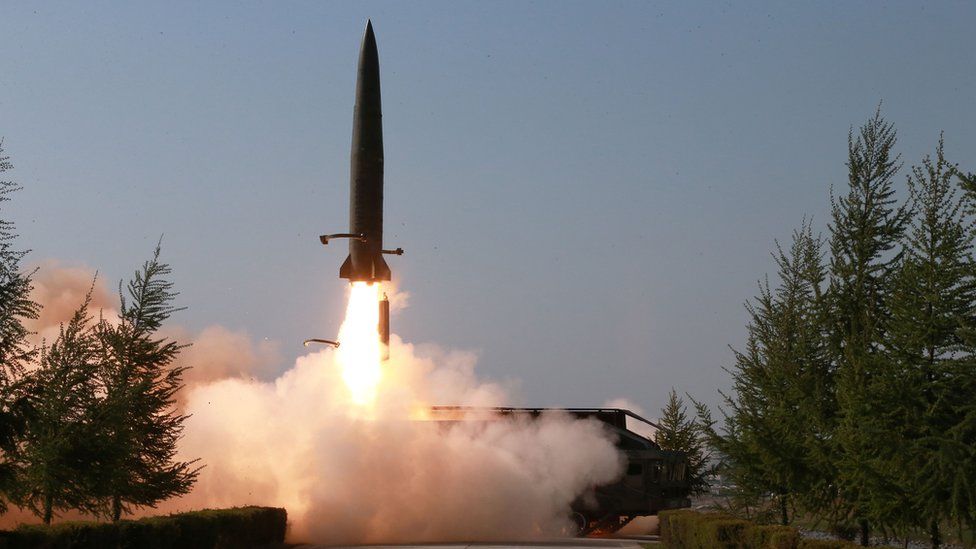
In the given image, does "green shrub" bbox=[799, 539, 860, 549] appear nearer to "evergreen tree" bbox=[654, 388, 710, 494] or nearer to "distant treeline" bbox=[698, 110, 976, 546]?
"distant treeline" bbox=[698, 110, 976, 546]

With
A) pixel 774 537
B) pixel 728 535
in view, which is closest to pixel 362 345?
pixel 728 535

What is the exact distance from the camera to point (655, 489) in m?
49.5

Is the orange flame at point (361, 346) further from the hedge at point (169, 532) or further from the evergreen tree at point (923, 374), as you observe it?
the evergreen tree at point (923, 374)

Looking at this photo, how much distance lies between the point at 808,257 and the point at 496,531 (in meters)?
17.7

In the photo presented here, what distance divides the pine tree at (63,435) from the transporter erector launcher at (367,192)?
40.1ft

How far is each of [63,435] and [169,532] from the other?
510 cm

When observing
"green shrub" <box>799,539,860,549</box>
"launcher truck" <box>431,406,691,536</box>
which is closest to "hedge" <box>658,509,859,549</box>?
"green shrub" <box>799,539,860,549</box>

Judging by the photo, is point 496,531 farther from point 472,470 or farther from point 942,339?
point 942,339

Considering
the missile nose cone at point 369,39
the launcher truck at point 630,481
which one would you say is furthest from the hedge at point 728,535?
the missile nose cone at point 369,39

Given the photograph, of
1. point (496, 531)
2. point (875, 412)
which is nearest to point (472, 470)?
point (496, 531)

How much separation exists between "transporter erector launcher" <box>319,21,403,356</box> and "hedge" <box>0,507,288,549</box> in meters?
9.32

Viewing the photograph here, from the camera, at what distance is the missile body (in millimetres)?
45125

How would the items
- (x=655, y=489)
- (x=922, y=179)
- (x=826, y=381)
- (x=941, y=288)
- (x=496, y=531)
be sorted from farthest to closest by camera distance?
1. (x=655, y=489)
2. (x=496, y=531)
3. (x=826, y=381)
4. (x=922, y=179)
5. (x=941, y=288)

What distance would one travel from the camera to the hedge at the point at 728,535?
24.2 metres
